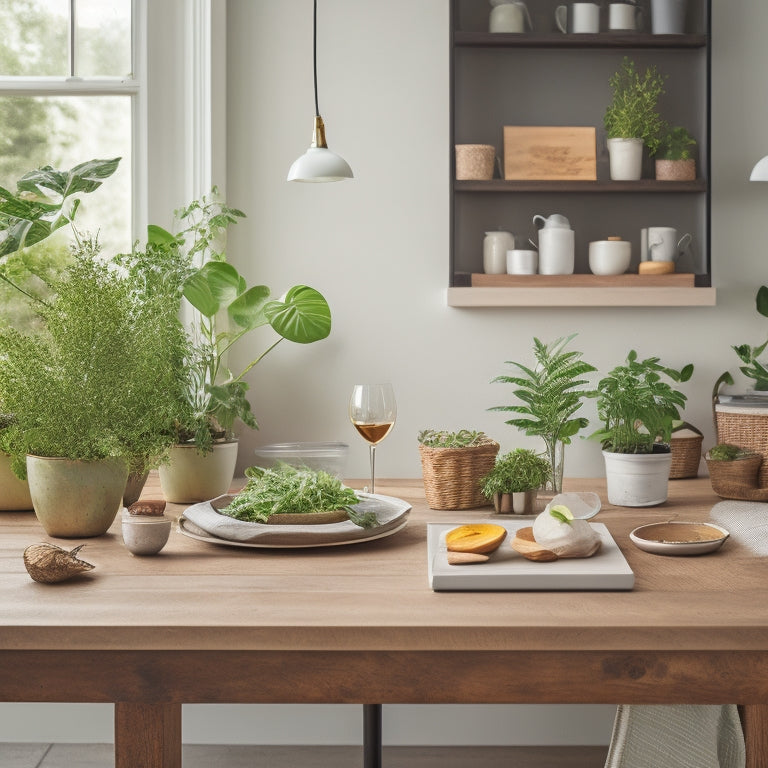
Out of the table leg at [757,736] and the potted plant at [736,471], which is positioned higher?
the potted plant at [736,471]

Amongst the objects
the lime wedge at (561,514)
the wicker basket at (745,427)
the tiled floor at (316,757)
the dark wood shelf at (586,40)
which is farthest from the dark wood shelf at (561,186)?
the tiled floor at (316,757)

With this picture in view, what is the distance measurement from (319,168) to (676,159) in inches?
36.0

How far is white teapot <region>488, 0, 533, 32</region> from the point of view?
2.20m

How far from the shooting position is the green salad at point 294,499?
1.49m

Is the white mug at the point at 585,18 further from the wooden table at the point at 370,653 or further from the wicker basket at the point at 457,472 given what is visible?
the wooden table at the point at 370,653

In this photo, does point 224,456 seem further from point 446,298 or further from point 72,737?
point 72,737

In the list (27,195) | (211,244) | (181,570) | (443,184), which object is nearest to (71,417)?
(181,570)

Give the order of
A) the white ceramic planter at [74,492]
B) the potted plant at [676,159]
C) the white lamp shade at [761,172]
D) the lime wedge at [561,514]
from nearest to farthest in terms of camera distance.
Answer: the lime wedge at [561,514]
the white ceramic planter at [74,492]
the white lamp shade at [761,172]
the potted plant at [676,159]

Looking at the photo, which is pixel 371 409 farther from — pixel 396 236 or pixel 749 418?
pixel 749 418

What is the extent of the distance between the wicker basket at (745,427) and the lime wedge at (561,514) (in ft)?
2.48

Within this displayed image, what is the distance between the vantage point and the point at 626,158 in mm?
2180

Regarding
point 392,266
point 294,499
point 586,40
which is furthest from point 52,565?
point 586,40

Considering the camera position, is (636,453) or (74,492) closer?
(74,492)

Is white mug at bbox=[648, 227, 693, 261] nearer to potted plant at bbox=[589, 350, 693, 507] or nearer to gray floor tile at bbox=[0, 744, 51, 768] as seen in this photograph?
potted plant at bbox=[589, 350, 693, 507]
